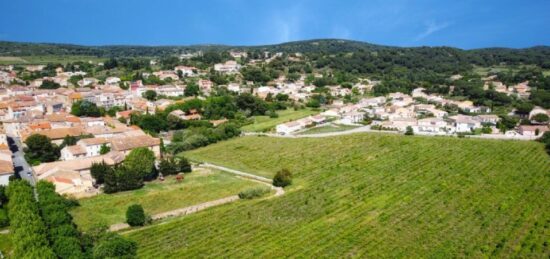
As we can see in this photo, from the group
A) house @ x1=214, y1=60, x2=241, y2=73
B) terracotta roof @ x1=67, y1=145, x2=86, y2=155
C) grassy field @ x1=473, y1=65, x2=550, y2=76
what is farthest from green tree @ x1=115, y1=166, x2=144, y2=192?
grassy field @ x1=473, y1=65, x2=550, y2=76

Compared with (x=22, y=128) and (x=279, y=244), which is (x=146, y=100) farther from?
(x=279, y=244)

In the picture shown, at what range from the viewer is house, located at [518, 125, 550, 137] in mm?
54125

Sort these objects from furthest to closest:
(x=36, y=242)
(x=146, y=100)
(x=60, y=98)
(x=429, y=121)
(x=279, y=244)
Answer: (x=146, y=100), (x=60, y=98), (x=429, y=121), (x=279, y=244), (x=36, y=242)

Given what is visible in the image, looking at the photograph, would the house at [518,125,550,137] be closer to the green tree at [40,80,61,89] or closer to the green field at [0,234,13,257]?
the green field at [0,234,13,257]

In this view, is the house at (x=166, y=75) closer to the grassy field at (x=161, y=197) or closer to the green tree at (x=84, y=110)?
the green tree at (x=84, y=110)

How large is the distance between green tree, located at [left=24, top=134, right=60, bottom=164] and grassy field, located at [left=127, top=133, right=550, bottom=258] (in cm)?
1599

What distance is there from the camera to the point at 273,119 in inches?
2808

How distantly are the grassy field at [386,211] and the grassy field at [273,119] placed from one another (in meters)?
17.2

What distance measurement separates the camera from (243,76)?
362ft

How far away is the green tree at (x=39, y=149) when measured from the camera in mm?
43562

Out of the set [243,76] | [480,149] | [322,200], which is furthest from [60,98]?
[480,149]

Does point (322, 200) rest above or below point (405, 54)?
below

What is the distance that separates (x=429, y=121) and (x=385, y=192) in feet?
98.6

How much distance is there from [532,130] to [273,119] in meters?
36.4
